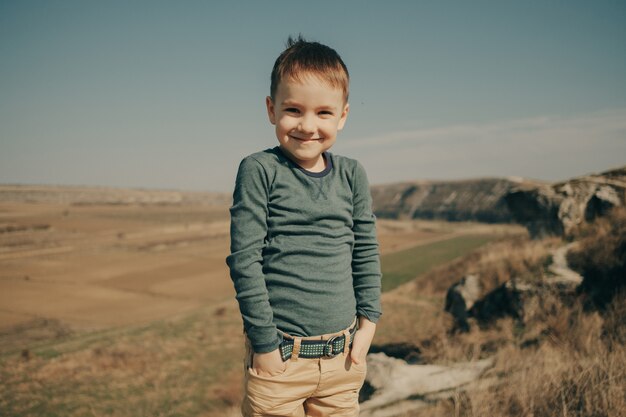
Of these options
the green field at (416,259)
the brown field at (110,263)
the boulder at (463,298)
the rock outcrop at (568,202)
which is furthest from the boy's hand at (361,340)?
the green field at (416,259)

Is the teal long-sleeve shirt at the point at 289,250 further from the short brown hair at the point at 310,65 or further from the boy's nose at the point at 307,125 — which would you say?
the short brown hair at the point at 310,65

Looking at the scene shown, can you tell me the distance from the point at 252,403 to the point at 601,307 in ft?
17.2

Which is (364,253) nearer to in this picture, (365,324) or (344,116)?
(365,324)

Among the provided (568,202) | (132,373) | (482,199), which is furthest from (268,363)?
(482,199)

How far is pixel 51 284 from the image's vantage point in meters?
25.3

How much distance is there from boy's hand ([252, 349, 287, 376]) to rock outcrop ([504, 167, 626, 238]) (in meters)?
9.19

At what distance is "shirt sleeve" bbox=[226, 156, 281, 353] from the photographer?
138 centimetres

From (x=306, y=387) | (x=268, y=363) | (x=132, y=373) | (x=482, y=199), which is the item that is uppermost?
(x=268, y=363)

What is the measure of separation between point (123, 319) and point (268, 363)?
19.1 meters

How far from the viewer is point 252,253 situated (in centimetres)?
141

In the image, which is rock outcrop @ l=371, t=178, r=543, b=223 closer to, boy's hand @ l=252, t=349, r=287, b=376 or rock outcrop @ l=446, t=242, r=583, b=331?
rock outcrop @ l=446, t=242, r=583, b=331

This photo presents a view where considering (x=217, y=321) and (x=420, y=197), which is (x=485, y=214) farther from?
(x=217, y=321)

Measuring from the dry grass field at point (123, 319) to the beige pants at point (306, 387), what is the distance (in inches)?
155

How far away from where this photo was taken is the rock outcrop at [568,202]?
9.02 metres
